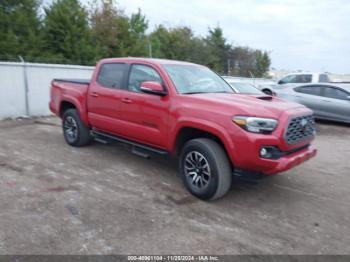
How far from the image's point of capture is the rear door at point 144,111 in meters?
5.02

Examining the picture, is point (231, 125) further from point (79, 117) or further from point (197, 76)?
point (79, 117)

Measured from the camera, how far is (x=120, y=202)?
14.6 ft

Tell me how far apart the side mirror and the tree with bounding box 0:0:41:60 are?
1269 centimetres

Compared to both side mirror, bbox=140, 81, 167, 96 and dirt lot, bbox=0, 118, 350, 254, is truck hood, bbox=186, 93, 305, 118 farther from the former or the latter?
dirt lot, bbox=0, 118, 350, 254

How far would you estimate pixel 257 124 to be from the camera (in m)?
4.12

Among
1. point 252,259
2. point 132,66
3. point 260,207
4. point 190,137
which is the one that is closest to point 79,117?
point 132,66

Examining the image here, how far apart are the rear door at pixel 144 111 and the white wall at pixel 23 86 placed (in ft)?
19.6

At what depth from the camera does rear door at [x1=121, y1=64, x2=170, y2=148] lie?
5.02 metres

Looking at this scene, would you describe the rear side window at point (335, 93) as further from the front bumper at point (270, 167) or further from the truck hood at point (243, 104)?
the front bumper at point (270, 167)

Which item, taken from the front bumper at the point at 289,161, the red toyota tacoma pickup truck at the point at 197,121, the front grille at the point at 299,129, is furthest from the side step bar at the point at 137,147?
the front grille at the point at 299,129

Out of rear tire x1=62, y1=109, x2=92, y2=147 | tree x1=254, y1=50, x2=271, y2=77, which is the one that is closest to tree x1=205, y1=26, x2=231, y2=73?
tree x1=254, y1=50, x2=271, y2=77

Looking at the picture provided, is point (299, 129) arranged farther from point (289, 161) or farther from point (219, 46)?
A: point (219, 46)

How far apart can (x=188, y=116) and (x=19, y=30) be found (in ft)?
48.7

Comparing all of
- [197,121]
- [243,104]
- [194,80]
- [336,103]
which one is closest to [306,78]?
[336,103]
